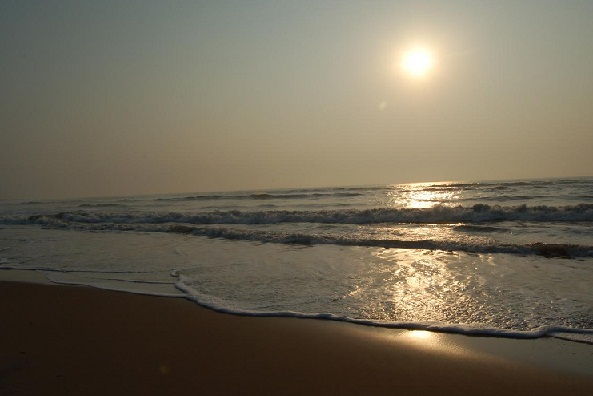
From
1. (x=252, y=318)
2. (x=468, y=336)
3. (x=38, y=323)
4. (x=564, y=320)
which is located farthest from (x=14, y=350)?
(x=564, y=320)

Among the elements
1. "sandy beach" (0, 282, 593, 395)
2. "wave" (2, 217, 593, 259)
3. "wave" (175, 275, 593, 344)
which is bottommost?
"sandy beach" (0, 282, 593, 395)

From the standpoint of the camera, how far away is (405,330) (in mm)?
5078

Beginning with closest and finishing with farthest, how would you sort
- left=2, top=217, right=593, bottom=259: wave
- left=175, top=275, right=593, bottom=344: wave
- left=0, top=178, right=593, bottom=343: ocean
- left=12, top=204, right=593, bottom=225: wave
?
1. left=175, top=275, right=593, bottom=344: wave
2. left=0, top=178, right=593, bottom=343: ocean
3. left=2, top=217, right=593, bottom=259: wave
4. left=12, top=204, right=593, bottom=225: wave

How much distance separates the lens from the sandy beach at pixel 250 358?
3.67 meters

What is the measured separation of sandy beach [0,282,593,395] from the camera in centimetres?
367

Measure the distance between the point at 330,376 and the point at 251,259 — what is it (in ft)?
20.4

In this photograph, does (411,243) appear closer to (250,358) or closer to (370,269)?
(370,269)

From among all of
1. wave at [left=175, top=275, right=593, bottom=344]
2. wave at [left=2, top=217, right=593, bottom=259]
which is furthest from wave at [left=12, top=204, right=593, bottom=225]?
wave at [left=175, top=275, right=593, bottom=344]

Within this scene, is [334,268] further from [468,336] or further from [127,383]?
[127,383]

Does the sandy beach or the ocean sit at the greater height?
the ocean

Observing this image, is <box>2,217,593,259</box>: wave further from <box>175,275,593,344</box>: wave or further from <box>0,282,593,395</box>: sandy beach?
<box>0,282,593,395</box>: sandy beach

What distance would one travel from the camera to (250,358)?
4316mm

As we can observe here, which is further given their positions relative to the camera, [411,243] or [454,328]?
[411,243]

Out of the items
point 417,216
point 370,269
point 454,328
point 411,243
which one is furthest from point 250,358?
point 417,216
